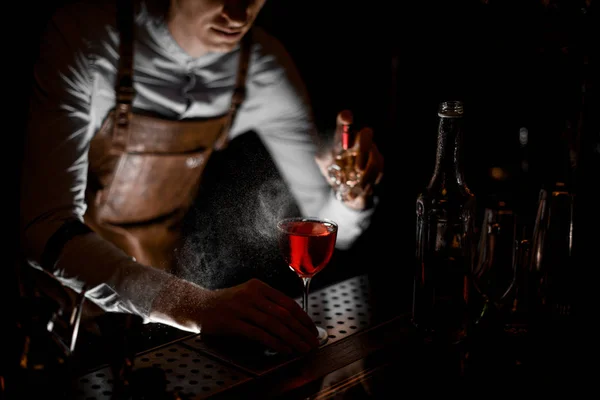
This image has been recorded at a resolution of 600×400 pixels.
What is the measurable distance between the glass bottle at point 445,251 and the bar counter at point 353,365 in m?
0.06

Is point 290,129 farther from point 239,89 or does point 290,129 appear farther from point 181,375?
point 181,375

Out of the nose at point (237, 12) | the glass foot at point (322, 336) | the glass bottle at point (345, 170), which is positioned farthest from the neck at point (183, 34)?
the glass foot at point (322, 336)

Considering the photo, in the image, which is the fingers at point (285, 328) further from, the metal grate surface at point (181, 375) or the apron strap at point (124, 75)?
the apron strap at point (124, 75)

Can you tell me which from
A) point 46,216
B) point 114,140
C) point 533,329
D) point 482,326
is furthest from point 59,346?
point 533,329

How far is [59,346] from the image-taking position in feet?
3.76

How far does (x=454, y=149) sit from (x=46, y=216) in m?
1.13

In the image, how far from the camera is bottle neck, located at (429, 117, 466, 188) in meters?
1.56

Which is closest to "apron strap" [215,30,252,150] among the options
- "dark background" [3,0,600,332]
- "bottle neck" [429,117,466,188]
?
"dark background" [3,0,600,332]

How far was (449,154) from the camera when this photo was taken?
1.59m

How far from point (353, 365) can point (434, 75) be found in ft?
5.60

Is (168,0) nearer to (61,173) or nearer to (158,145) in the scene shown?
(158,145)

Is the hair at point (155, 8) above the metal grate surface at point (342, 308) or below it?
above

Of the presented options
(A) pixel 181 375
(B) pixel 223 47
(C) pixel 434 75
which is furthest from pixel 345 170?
(A) pixel 181 375

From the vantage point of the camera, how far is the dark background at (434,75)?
Answer: 2.45m
